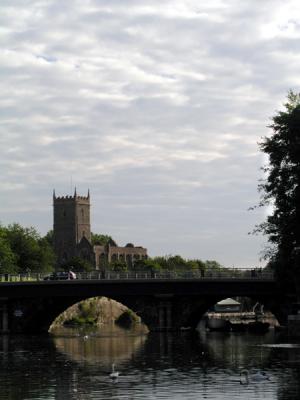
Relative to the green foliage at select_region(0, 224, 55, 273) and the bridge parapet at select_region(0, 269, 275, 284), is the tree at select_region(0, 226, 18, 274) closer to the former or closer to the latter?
the green foliage at select_region(0, 224, 55, 273)

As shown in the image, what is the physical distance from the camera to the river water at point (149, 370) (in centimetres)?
3988

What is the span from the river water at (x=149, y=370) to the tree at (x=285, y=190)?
23.9 feet

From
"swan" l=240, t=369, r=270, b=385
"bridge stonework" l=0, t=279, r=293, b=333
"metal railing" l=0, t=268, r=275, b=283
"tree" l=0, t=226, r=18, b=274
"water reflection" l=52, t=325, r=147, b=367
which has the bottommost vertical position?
"swan" l=240, t=369, r=270, b=385

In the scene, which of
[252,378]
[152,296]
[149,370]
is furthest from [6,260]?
[252,378]

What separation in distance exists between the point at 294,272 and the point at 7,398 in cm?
3862

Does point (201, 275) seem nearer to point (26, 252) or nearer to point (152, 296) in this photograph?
point (152, 296)

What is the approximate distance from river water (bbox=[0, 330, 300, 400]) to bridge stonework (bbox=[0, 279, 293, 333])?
1906 centimetres

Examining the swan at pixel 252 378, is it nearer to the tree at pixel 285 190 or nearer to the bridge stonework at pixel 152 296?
the tree at pixel 285 190

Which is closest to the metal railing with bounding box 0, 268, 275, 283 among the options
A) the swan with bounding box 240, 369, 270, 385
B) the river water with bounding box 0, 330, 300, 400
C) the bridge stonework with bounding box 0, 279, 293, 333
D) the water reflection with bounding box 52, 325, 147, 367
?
the bridge stonework with bounding box 0, 279, 293, 333

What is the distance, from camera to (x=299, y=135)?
7225cm

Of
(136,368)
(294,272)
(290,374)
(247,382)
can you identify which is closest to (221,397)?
(247,382)

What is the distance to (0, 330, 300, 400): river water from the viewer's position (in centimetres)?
3988

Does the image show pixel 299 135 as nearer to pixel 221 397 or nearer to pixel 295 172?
pixel 295 172

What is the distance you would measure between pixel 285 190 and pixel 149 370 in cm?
2694
